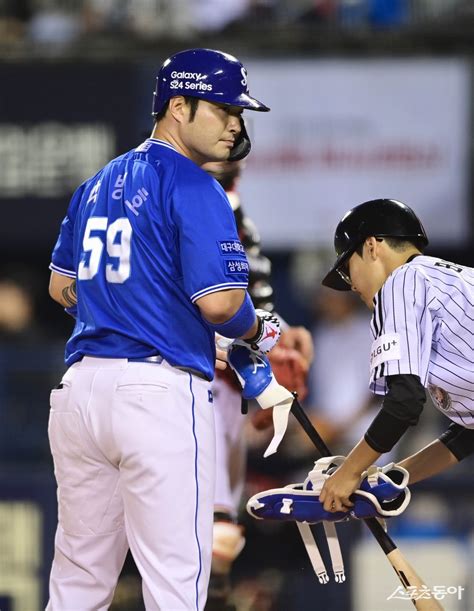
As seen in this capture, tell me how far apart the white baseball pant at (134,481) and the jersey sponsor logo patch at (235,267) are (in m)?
0.34

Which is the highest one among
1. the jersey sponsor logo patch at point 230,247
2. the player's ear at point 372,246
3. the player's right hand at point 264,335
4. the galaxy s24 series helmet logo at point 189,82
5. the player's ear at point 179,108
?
the galaxy s24 series helmet logo at point 189,82

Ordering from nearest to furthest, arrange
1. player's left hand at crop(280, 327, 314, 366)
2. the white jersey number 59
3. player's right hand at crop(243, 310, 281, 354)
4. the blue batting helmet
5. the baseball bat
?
the white jersey number 59
the blue batting helmet
player's right hand at crop(243, 310, 281, 354)
the baseball bat
player's left hand at crop(280, 327, 314, 366)

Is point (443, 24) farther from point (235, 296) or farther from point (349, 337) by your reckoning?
point (235, 296)

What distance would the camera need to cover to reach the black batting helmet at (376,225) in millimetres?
4117

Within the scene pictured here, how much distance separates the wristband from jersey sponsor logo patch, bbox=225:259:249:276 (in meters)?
0.10

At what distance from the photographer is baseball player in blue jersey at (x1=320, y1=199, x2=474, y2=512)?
3824 mm

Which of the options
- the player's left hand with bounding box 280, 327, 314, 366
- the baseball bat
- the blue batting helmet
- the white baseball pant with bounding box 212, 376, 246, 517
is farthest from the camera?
the white baseball pant with bounding box 212, 376, 246, 517

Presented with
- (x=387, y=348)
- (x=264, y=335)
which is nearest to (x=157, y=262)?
(x=264, y=335)

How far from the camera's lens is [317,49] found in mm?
10305

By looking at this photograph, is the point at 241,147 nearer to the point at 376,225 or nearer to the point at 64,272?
the point at 376,225

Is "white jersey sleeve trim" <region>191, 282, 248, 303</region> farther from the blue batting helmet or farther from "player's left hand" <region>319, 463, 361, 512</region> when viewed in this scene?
"player's left hand" <region>319, 463, 361, 512</region>

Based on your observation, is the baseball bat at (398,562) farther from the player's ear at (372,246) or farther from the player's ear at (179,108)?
the player's ear at (179,108)

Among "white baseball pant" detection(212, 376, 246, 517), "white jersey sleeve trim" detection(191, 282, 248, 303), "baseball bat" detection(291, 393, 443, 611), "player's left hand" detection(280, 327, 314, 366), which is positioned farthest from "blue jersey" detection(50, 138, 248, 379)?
"white baseball pant" detection(212, 376, 246, 517)

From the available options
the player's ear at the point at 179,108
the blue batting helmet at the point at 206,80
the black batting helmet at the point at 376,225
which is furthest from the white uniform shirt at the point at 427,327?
the player's ear at the point at 179,108
